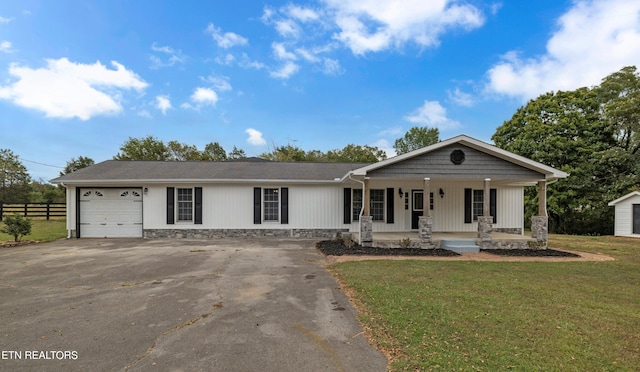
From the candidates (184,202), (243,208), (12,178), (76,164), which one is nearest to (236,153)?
(76,164)

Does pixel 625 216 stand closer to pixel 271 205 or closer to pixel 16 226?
pixel 271 205

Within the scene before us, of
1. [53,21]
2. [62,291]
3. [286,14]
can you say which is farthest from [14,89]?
[62,291]

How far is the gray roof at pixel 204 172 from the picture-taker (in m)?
12.8

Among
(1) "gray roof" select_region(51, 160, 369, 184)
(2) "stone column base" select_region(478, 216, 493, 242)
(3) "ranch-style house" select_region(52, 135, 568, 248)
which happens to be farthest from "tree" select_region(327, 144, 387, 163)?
(2) "stone column base" select_region(478, 216, 493, 242)

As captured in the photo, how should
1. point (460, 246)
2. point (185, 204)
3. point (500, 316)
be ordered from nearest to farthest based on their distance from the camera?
point (500, 316) → point (460, 246) → point (185, 204)

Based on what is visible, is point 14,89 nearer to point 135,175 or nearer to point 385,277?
point 135,175

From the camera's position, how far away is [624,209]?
1511 centimetres

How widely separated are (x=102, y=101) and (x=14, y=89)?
13.8ft

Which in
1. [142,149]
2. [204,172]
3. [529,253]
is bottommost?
[529,253]

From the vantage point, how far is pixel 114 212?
13.1 metres

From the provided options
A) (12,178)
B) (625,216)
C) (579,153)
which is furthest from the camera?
(12,178)

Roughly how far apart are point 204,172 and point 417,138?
1276 inches

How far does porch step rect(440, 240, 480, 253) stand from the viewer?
10.0 meters

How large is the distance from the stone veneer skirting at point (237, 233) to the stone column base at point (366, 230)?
2818 mm
